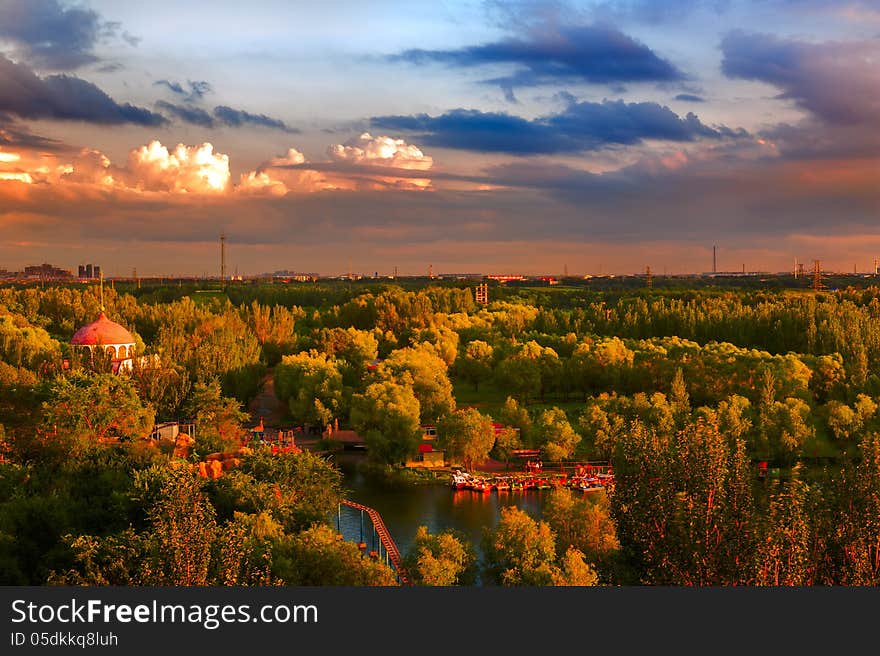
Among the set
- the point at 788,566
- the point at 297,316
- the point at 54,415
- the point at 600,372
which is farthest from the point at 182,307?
the point at 788,566

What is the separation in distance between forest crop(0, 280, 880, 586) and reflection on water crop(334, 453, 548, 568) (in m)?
3.44

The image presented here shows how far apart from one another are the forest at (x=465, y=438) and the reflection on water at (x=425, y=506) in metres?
3.44

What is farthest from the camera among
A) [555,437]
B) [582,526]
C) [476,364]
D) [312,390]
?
[476,364]

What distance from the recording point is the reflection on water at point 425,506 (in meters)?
33.2

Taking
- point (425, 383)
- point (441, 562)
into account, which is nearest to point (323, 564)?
point (441, 562)

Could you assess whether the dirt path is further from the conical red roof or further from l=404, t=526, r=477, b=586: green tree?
l=404, t=526, r=477, b=586: green tree

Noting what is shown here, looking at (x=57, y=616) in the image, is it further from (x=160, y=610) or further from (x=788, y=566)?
(x=788, y=566)

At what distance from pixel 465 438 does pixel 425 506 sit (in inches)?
250

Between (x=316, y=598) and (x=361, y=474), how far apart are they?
3321 centimetres

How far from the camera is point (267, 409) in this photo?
59469mm

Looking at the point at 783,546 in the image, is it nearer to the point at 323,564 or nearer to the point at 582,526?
the point at 582,526

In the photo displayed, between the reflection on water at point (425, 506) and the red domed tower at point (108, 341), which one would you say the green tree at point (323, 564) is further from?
the red domed tower at point (108, 341)

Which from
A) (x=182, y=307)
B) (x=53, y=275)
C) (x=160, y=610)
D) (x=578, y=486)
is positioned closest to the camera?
(x=160, y=610)

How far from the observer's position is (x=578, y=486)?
39125 mm
